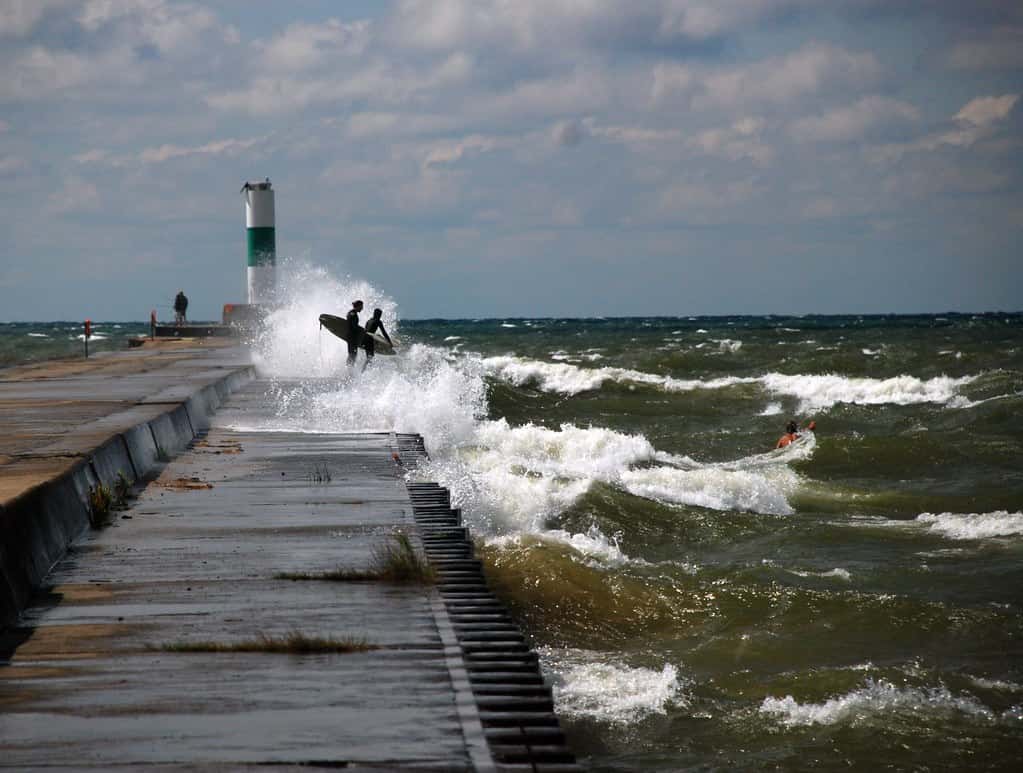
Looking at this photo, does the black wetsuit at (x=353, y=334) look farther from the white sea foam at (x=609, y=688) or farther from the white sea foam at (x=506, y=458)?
the white sea foam at (x=609, y=688)

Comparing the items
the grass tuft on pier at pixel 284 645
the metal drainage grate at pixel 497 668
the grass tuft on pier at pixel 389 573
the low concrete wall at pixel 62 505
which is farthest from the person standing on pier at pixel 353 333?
the grass tuft on pier at pixel 284 645

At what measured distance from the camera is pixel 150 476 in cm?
1025

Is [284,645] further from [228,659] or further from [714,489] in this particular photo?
[714,489]

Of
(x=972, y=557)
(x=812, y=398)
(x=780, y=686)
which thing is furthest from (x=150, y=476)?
(x=812, y=398)

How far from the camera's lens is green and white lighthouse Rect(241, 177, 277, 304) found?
1815 inches

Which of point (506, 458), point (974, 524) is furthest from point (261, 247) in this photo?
point (974, 524)

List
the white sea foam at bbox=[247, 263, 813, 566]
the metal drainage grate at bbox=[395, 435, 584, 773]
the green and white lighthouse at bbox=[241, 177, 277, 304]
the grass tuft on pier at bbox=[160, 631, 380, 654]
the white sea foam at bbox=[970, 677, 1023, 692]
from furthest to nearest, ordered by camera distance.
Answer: the green and white lighthouse at bbox=[241, 177, 277, 304] < the white sea foam at bbox=[247, 263, 813, 566] < the white sea foam at bbox=[970, 677, 1023, 692] < the grass tuft on pier at bbox=[160, 631, 380, 654] < the metal drainage grate at bbox=[395, 435, 584, 773]

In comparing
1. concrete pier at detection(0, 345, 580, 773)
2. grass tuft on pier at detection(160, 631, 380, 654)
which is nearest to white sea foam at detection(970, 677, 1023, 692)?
concrete pier at detection(0, 345, 580, 773)

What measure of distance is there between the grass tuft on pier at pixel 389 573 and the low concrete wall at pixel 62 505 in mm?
1166

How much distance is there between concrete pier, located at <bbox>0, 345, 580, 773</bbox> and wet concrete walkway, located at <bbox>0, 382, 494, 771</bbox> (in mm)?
11

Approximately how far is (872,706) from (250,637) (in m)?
4.39

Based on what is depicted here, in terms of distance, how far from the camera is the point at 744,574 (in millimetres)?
11695

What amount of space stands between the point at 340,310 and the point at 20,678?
35212 millimetres

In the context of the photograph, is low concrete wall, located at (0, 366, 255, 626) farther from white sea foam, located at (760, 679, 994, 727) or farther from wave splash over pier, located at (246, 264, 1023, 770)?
white sea foam, located at (760, 679, 994, 727)
